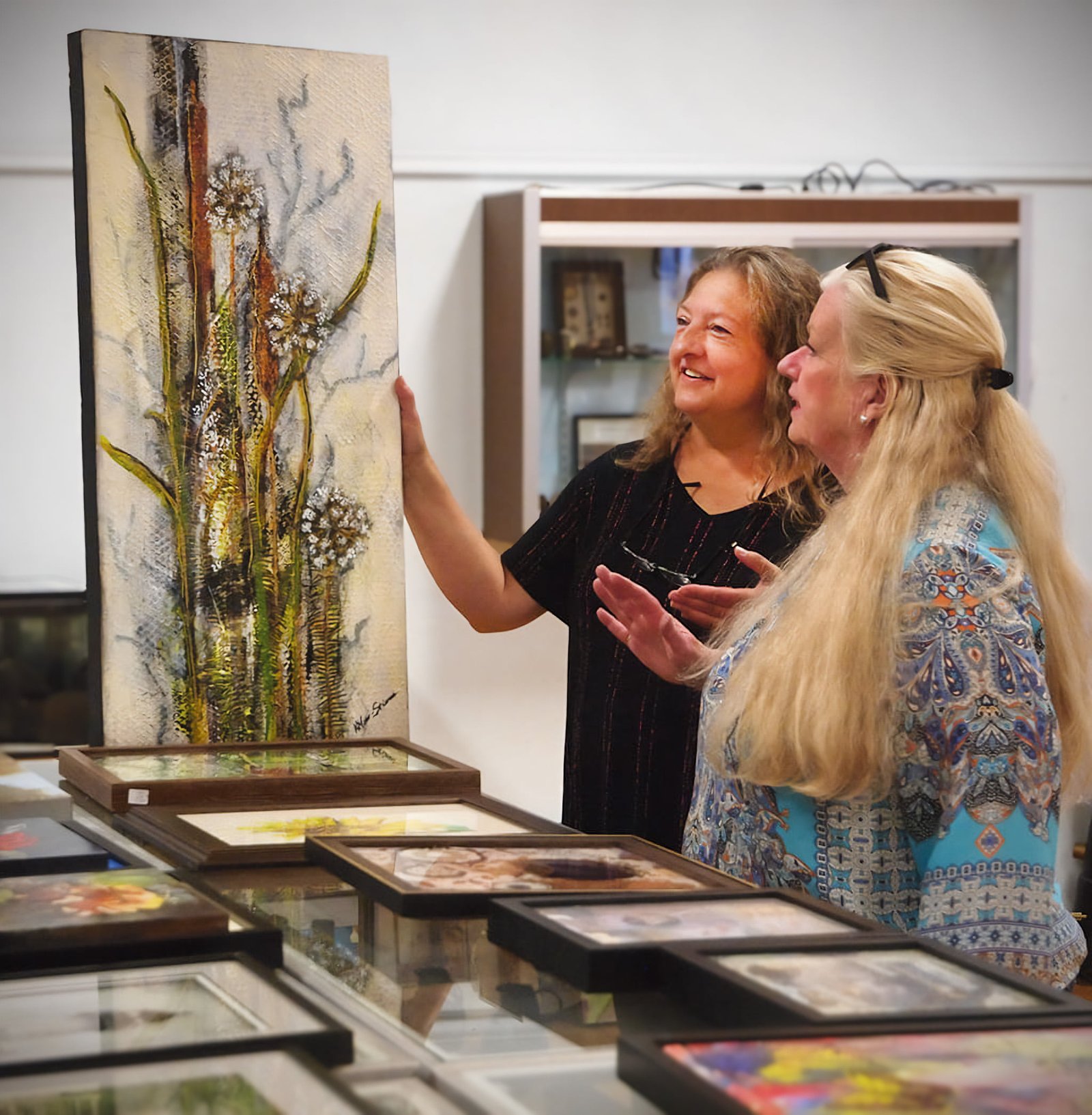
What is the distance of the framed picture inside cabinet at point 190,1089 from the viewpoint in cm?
90

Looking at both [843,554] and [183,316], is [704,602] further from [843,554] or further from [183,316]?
[183,316]

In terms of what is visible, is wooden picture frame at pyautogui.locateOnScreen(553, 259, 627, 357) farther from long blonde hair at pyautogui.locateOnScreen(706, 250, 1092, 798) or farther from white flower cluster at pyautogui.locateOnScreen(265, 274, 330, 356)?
long blonde hair at pyautogui.locateOnScreen(706, 250, 1092, 798)

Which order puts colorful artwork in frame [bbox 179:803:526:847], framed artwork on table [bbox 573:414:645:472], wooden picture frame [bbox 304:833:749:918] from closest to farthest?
wooden picture frame [bbox 304:833:749:918] → colorful artwork in frame [bbox 179:803:526:847] → framed artwork on table [bbox 573:414:645:472]

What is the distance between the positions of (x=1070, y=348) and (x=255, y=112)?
3119 mm

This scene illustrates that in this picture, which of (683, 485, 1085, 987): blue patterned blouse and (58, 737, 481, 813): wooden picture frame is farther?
(58, 737, 481, 813): wooden picture frame

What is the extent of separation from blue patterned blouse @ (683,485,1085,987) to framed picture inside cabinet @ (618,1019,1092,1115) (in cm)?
50

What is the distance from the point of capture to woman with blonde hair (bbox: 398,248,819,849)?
95.5 inches

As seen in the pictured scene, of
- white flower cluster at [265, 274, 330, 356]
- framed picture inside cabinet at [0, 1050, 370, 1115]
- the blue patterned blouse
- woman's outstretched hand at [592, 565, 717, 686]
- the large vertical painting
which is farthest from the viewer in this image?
white flower cluster at [265, 274, 330, 356]

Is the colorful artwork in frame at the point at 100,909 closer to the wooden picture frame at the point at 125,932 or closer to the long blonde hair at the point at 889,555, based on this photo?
the wooden picture frame at the point at 125,932

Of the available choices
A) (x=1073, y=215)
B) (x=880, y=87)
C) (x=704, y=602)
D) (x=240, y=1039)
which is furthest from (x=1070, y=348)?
(x=240, y=1039)

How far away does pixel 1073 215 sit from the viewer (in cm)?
467

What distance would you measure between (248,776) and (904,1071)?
1.19 metres

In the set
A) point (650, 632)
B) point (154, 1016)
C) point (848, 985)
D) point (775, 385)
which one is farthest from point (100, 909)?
point (775, 385)
